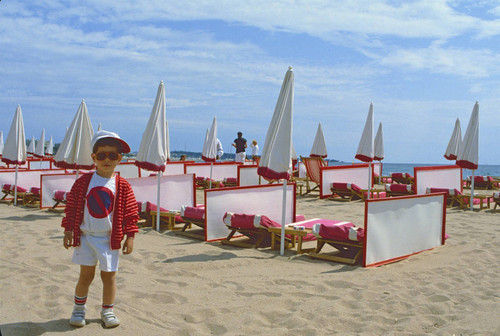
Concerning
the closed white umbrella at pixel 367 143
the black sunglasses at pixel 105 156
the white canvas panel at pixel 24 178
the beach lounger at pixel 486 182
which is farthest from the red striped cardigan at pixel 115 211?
the beach lounger at pixel 486 182

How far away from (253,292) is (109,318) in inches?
64.5

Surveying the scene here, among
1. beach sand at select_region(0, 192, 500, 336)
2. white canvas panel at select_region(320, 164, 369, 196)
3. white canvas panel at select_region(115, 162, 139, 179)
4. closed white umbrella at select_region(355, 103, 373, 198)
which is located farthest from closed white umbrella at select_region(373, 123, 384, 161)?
beach sand at select_region(0, 192, 500, 336)

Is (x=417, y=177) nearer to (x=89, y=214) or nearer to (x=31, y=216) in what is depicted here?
(x=31, y=216)

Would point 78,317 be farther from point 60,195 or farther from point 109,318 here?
point 60,195

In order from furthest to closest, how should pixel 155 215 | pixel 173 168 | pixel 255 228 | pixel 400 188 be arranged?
pixel 173 168
pixel 400 188
pixel 155 215
pixel 255 228

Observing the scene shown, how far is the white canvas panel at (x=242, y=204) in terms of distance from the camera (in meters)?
7.96

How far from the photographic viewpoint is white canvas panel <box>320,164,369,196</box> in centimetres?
1484

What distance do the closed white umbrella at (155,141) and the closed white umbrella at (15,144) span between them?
4.72m

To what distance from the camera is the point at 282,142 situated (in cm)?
703

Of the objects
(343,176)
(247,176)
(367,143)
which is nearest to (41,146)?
(247,176)

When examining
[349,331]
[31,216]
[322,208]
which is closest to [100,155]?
[349,331]

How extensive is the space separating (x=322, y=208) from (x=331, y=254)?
5349 mm

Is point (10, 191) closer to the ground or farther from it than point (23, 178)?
closer to the ground

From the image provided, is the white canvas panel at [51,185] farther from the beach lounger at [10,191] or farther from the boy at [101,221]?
the boy at [101,221]
